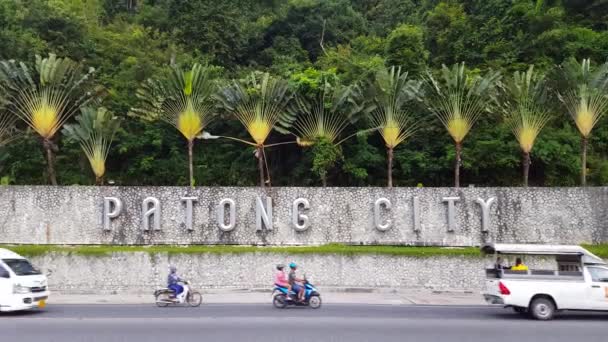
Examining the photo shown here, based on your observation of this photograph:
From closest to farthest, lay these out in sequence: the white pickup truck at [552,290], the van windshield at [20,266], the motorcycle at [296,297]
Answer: the white pickup truck at [552,290], the van windshield at [20,266], the motorcycle at [296,297]

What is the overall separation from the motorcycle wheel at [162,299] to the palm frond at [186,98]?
7500mm

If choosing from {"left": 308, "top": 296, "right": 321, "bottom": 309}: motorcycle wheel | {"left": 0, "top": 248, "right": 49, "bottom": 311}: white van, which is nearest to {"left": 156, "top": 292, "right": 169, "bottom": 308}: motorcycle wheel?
{"left": 0, "top": 248, "right": 49, "bottom": 311}: white van

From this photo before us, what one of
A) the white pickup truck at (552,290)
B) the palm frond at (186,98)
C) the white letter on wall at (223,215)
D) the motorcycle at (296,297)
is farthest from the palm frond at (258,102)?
the white pickup truck at (552,290)

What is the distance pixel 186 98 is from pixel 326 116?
18.1 ft

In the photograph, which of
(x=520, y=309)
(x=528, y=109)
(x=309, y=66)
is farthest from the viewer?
(x=309, y=66)

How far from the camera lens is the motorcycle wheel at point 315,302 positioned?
15.2 metres

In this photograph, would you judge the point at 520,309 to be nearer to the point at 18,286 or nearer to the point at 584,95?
the point at 584,95

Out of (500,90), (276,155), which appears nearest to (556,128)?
(500,90)

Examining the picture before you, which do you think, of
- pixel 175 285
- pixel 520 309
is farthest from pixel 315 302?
pixel 520 309

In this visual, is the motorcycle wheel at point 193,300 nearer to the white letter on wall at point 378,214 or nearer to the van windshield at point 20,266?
the van windshield at point 20,266

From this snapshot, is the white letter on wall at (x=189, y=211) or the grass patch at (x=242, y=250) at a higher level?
the white letter on wall at (x=189, y=211)

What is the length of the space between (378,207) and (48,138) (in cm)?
1228

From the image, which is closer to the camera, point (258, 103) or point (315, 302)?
point (315, 302)

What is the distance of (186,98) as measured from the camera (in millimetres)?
21828
